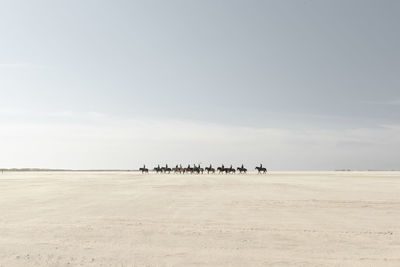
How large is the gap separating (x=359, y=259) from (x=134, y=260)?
16.6 ft

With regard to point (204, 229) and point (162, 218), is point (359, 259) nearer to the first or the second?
point (204, 229)

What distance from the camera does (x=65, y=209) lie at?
15688 mm

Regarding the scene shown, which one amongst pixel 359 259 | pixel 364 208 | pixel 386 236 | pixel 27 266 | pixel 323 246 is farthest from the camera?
pixel 364 208

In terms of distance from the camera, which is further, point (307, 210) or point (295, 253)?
point (307, 210)

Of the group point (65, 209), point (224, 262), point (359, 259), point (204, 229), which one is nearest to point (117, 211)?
point (65, 209)

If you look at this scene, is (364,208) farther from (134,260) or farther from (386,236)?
(134,260)

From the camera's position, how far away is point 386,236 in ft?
33.3

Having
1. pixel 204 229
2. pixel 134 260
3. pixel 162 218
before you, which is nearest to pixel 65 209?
pixel 162 218

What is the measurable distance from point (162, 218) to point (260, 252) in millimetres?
5373

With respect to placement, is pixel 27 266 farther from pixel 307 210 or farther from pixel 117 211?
pixel 307 210

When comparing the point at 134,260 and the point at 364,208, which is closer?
the point at 134,260

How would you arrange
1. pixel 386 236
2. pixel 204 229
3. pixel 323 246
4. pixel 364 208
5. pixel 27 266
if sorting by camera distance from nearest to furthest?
pixel 27 266
pixel 323 246
pixel 386 236
pixel 204 229
pixel 364 208

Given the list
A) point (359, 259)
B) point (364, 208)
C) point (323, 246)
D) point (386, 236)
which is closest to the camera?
point (359, 259)

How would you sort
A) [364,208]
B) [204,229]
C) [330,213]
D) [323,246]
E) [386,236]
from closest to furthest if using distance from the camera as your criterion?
[323,246] → [386,236] → [204,229] → [330,213] → [364,208]
